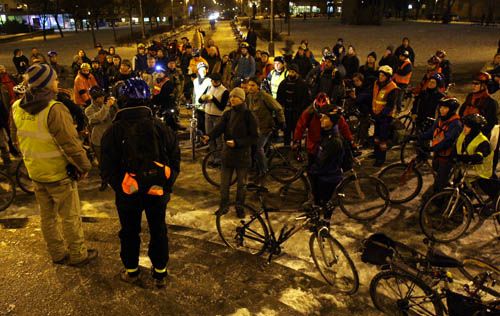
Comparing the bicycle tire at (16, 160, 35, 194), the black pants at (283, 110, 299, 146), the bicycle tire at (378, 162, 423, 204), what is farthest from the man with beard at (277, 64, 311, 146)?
the bicycle tire at (16, 160, 35, 194)

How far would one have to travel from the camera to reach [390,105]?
746 cm

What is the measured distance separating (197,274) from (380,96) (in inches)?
196

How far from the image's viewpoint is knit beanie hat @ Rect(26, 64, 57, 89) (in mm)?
3975

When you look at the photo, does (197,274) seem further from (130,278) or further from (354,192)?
(354,192)

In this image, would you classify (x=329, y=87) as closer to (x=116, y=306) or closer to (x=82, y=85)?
(x=82, y=85)

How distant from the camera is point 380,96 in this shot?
296 inches

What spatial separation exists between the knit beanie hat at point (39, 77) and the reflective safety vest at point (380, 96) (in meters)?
5.79

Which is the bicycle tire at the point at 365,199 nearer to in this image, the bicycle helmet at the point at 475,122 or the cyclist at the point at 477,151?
the cyclist at the point at 477,151

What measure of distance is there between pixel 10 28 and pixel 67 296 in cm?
5538

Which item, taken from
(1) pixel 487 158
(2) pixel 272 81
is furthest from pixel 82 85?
(1) pixel 487 158

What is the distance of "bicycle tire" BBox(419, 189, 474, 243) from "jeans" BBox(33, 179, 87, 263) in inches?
181

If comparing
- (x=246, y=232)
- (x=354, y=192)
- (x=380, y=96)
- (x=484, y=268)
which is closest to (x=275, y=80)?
(x=380, y=96)

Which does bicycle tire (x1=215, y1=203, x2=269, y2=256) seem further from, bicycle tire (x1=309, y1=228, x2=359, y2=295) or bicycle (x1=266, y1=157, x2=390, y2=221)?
bicycle (x1=266, y1=157, x2=390, y2=221)

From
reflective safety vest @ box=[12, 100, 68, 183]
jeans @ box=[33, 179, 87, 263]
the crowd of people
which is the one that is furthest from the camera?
jeans @ box=[33, 179, 87, 263]
